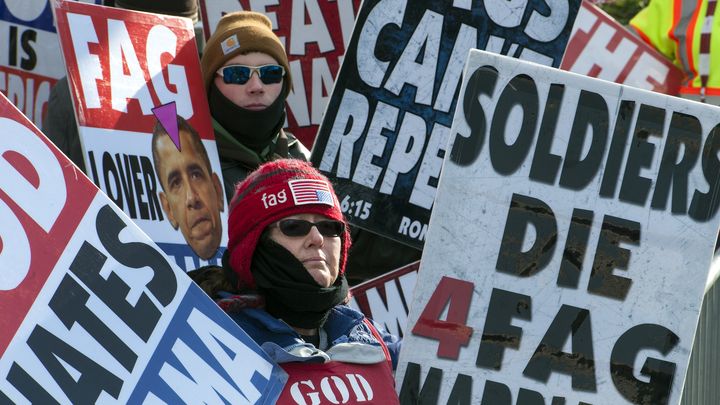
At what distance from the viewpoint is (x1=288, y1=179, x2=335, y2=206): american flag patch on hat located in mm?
3748

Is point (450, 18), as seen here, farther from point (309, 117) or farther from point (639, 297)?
point (639, 297)

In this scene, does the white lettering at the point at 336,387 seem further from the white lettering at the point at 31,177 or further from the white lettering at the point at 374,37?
the white lettering at the point at 374,37

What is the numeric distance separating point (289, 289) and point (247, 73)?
1.79 meters

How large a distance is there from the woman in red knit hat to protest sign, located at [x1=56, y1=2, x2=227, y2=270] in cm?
109

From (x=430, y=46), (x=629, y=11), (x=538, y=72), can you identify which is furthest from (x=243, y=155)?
(x=629, y=11)

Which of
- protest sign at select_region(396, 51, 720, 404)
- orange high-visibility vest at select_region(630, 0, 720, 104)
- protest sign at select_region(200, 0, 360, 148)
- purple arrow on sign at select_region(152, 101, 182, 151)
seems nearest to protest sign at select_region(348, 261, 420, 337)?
purple arrow on sign at select_region(152, 101, 182, 151)

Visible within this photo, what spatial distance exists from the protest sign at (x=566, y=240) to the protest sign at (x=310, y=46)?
2.31 m

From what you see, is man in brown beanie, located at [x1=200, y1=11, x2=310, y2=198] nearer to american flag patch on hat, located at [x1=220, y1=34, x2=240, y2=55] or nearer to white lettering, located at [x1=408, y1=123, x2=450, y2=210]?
american flag patch on hat, located at [x1=220, y1=34, x2=240, y2=55]

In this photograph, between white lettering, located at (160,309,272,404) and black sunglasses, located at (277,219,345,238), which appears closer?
white lettering, located at (160,309,272,404)

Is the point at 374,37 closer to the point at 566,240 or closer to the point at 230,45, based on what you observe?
the point at 230,45

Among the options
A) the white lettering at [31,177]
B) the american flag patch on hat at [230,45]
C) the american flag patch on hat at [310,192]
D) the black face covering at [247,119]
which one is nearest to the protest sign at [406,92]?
the black face covering at [247,119]

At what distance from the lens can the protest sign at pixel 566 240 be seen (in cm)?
400

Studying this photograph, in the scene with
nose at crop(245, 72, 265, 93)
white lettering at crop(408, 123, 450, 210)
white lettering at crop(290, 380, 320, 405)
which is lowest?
white lettering at crop(290, 380, 320, 405)

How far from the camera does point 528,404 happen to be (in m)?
4.02
